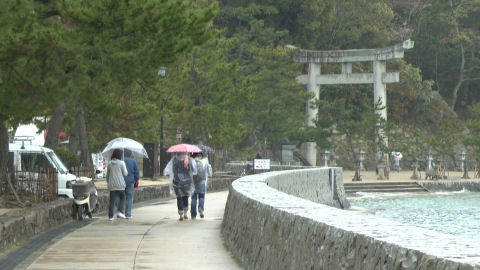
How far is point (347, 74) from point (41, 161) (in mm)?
37332

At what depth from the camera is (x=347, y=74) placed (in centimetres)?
6216

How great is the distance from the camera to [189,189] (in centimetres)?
2038

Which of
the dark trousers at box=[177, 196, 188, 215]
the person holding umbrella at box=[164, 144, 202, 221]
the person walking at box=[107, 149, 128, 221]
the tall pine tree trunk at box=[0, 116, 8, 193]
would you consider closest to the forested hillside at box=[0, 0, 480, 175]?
the tall pine tree trunk at box=[0, 116, 8, 193]

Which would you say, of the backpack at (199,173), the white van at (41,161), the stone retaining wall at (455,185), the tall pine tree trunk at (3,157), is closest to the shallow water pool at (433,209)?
the stone retaining wall at (455,185)

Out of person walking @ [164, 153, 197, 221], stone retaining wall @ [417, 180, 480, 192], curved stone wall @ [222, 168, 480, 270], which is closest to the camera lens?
curved stone wall @ [222, 168, 480, 270]

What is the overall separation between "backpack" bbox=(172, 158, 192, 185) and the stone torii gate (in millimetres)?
39926

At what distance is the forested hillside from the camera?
2092 centimetres

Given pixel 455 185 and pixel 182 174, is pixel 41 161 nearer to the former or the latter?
pixel 182 174

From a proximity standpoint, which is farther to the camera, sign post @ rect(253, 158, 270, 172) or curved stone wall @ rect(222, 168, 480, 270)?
sign post @ rect(253, 158, 270, 172)

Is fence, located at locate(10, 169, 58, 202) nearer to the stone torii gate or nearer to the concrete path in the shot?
the concrete path

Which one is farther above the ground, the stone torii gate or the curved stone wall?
the stone torii gate

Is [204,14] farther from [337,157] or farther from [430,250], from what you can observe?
[337,157]

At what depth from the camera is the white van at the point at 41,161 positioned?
2652 cm

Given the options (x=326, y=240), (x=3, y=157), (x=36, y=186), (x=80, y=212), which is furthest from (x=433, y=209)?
(x=326, y=240)
